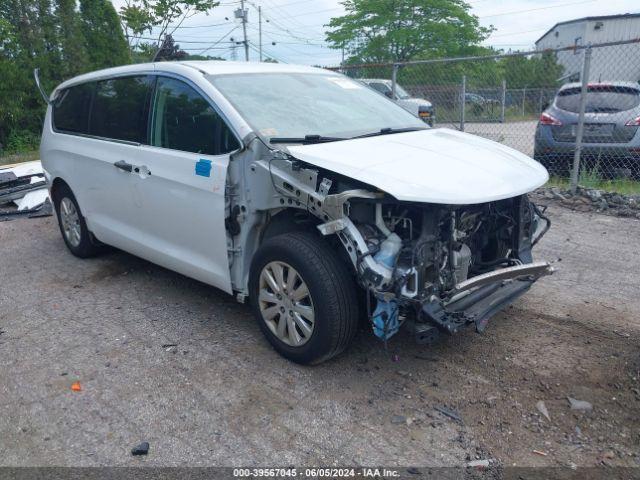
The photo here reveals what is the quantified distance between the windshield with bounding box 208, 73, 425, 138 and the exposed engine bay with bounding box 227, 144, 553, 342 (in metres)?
0.45

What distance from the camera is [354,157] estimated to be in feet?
10.6

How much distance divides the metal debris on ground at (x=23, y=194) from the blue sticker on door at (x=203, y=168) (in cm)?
498

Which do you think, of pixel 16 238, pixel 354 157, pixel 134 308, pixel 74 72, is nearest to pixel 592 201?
pixel 354 157

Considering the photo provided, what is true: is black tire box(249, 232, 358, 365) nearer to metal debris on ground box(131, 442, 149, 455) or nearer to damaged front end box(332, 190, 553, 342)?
damaged front end box(332, 190, 553, 342)

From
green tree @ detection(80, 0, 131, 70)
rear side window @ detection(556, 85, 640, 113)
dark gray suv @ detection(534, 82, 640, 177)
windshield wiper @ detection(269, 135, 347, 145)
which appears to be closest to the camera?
windshield wiper @ detection(269, 135, 347, 145)

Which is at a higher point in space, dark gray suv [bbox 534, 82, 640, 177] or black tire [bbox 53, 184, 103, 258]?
dark gray suv [bbox 534, 82, 640, 177]

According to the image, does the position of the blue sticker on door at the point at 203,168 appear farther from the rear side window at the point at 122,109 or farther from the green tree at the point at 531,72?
the green tree at the point at 531,72

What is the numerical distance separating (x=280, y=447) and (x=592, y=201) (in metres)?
5.91

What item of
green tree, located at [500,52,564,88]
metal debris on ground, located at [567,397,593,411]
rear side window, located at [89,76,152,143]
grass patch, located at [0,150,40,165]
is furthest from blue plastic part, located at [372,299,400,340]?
green tree, located at [500,52,564,88]

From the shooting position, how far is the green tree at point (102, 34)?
49.4 feet

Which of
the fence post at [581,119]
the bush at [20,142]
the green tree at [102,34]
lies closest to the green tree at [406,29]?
the green tree at [102,34]

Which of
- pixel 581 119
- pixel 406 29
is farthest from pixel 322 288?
pixel 406 29

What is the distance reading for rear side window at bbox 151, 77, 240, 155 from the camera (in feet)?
11.9

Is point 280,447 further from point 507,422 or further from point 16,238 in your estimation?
→ point 16,238
